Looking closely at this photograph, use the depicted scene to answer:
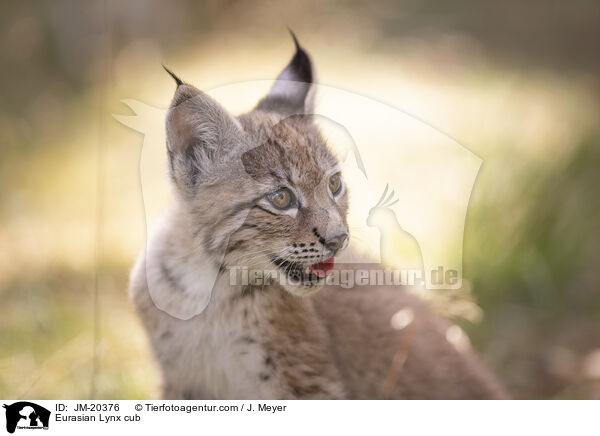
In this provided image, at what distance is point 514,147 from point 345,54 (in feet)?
3.98

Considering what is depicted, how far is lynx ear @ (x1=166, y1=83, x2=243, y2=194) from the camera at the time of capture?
202 centimetres

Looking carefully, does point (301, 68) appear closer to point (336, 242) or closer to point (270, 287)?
point (336, 242)

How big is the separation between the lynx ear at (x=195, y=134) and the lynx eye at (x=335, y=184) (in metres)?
0.34

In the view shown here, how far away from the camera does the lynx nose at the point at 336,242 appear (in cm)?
209

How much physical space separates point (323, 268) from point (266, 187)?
1.07 feet

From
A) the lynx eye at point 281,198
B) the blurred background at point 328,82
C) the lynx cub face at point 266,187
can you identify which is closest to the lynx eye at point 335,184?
the lynx cub face at point 266,187

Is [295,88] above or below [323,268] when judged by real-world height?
above

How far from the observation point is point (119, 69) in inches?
109

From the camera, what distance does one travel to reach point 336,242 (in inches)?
82.7

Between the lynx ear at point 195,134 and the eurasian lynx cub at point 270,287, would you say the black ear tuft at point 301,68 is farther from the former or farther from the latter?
the lynx ear at point 195,134

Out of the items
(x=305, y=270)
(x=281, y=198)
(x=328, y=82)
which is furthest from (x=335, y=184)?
(x=328, y=82)

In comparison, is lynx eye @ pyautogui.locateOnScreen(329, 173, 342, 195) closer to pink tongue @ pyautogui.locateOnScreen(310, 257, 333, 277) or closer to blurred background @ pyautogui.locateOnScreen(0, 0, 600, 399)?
pink tongue @ pyautogui.locateOnScreen(310, 257, 333, 277)
